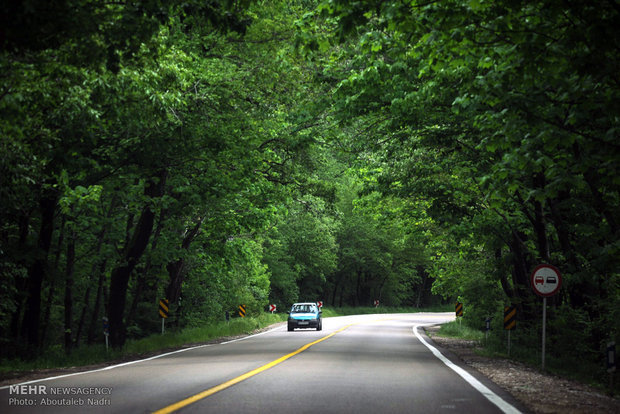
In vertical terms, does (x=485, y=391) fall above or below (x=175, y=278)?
below

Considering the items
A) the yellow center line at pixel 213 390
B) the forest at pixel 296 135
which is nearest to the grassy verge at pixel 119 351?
the forest at pixel 296 135

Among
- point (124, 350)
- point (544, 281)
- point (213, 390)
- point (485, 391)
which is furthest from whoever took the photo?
point (124, 350)

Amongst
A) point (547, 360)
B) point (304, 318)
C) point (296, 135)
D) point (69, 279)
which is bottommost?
point (304, 318)

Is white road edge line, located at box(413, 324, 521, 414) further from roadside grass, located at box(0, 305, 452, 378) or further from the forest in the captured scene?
roadside grass, located at box(0, 305, 452, 378)

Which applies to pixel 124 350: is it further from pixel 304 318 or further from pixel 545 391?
pixel 304 318

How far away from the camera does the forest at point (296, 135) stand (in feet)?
24.1

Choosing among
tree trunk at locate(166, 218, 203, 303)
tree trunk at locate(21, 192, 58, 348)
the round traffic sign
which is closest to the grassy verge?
tree trunk at locate(21, 192, 58, 348)

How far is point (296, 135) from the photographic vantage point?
698 inches

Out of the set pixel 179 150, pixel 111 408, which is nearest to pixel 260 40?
pixel 179 150

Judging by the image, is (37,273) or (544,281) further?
(37,273)

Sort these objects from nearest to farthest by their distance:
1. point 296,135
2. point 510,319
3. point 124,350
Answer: point 296,135
point 124,350
point 510,319

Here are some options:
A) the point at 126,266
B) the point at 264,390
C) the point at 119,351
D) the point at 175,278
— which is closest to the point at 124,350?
the point at 119,351

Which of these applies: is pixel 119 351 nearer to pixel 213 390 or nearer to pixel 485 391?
pixel 213 390

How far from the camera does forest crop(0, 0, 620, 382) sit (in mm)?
7344
